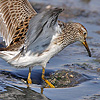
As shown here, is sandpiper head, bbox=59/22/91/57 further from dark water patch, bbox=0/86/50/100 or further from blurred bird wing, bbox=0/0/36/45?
dark water patch, bbox=0/86/50/100

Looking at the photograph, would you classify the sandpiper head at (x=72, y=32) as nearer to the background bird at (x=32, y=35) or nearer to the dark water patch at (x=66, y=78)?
the background bird at (x=32, y=35)

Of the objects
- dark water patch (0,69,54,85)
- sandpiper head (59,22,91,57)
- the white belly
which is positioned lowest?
dark water patch (0,69,54,85)

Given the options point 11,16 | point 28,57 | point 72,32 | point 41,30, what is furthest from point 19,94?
point 11,16

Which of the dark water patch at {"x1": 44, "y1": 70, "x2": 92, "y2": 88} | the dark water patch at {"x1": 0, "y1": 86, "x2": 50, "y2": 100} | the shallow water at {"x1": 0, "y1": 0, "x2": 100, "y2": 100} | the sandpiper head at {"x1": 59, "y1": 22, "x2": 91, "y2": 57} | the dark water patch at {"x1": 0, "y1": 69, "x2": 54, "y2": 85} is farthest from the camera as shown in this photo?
the dark water patch at {"x1": 0, "y1": 69, "x2": 54, "y2": 85}

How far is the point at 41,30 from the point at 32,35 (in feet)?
0.72

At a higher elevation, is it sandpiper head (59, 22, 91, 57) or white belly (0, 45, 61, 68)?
sandpiper head (59, 22, 91, 57)

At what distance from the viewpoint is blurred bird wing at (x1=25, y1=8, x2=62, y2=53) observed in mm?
5242

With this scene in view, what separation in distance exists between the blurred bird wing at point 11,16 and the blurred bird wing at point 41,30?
0.87 meters

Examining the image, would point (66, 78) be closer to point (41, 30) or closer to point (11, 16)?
point (41, 30)

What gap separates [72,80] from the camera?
23.3 feet

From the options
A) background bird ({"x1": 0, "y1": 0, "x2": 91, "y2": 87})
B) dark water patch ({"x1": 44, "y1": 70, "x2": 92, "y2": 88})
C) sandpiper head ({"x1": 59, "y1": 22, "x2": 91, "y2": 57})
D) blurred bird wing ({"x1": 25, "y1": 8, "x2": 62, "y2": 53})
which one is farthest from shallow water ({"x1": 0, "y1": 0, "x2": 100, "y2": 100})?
sandpiper head ({"x1": 59, "y1": 22, "x2": 91, "y2": 57})

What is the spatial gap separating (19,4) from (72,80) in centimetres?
232

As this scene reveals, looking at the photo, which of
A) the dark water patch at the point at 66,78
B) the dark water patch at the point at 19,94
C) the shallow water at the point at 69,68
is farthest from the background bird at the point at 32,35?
the dark water patch at the point at 19,94

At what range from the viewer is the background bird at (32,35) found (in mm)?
5652
